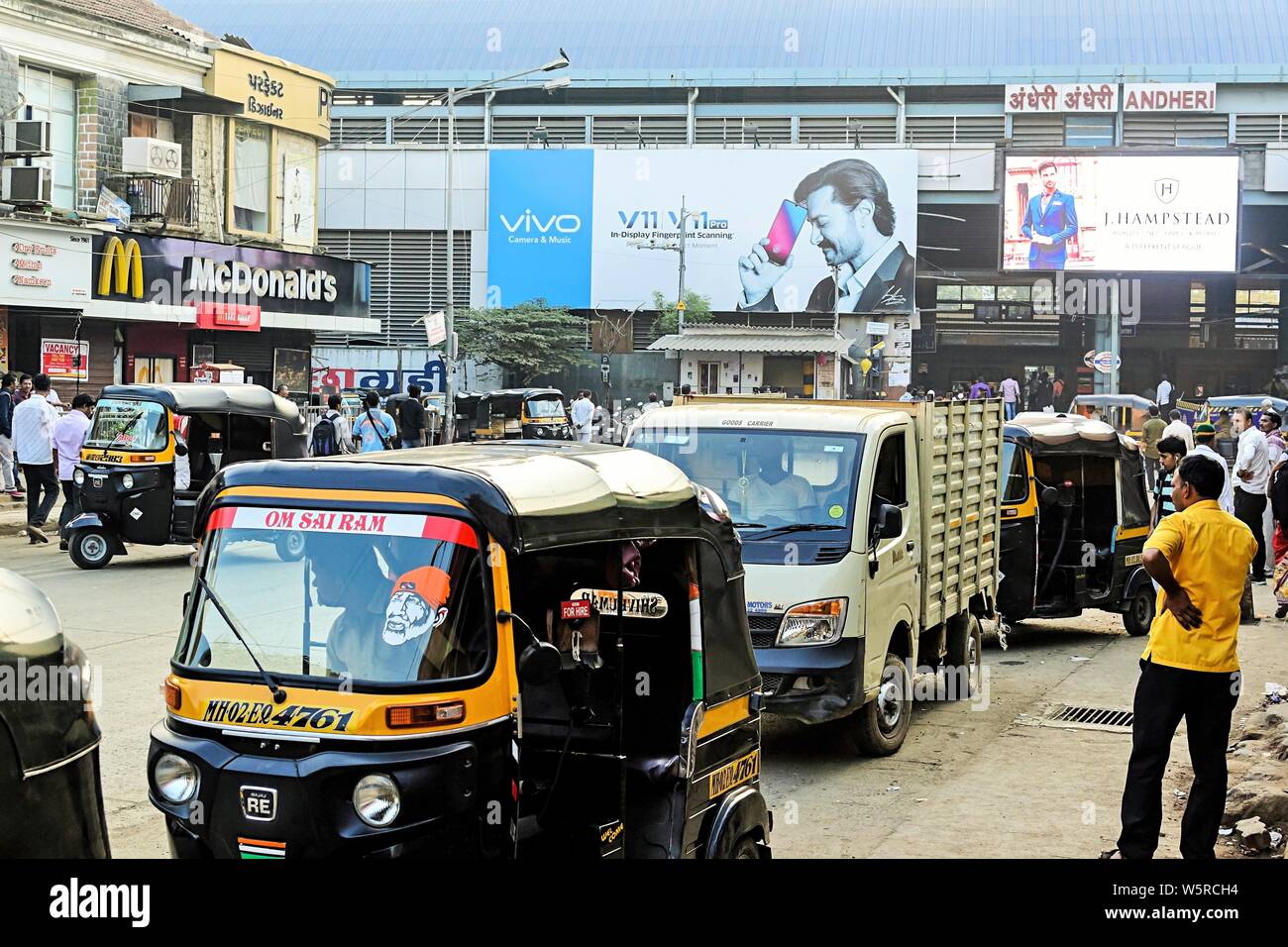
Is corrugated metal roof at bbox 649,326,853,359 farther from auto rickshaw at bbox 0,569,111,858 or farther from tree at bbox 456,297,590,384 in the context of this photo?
auto rickshaw at bbox 0,569,111,858

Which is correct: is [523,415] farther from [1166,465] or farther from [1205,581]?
[1205,581]

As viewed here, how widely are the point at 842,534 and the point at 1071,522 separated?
6555 millimetres

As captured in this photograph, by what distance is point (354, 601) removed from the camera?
4.48 m

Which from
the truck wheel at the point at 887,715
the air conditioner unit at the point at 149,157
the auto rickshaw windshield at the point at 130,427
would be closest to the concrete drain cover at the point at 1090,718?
the truck wheel at the point at 887,715

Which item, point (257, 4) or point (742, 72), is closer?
point (742, 72)

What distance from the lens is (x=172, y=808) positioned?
447cm

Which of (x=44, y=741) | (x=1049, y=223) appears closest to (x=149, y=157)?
(x=44, y=741)

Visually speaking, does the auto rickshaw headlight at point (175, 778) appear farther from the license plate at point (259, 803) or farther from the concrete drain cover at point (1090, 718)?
the concrete drain cover at point (1090, 718)

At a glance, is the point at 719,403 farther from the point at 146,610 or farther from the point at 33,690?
the point at 33,690

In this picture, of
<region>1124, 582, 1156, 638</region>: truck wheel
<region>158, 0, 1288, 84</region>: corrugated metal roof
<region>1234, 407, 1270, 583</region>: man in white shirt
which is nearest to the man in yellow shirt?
<region>1124, 582, 1156, 638</region>: truck wheel

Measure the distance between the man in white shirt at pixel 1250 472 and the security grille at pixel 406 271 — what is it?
147 ft

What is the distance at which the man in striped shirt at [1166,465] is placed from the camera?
10547 millimetres
